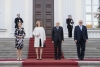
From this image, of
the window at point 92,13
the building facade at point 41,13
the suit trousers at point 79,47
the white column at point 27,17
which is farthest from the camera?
the window at point 92,13

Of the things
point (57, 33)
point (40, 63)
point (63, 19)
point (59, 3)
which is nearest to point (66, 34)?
point (63, 19)

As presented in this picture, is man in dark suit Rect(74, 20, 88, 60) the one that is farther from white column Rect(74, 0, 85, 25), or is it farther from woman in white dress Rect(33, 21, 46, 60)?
white column Rect(74, 0, 85, 25)

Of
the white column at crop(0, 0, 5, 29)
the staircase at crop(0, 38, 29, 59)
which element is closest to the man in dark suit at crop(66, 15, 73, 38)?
the staircase at crop(0, 38, 29, 59)

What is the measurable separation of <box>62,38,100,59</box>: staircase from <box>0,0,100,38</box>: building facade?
184 cm

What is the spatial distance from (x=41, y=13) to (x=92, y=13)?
12.0 feet

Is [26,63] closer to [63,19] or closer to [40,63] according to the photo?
[40,63]

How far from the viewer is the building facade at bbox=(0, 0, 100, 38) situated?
17.4m

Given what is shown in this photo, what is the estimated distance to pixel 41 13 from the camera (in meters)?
18.0

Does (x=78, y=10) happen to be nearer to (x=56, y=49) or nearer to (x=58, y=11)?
(x=58, y=11)

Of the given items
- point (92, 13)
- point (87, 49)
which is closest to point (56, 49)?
point (87, 49)

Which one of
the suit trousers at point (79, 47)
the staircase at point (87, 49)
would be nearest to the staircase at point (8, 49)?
the staircase at point (87, 49)

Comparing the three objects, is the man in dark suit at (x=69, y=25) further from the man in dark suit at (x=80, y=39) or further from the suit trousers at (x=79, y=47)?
the suit trousers at (x=79, y=47)

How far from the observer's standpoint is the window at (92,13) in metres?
18.0

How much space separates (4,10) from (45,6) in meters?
2.90
